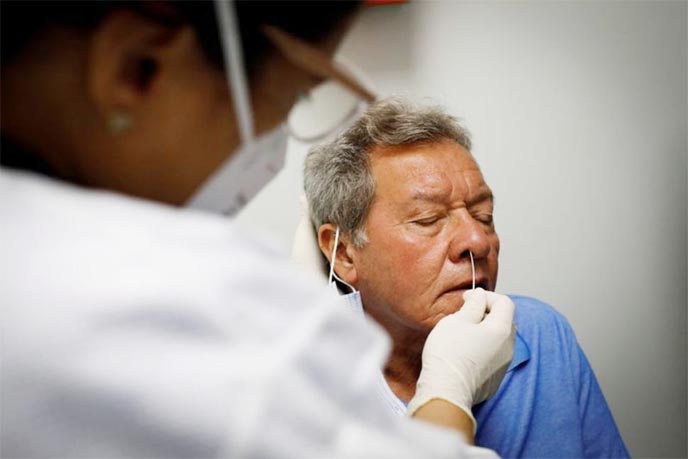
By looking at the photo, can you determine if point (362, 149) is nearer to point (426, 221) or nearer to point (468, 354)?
point (426, 221)

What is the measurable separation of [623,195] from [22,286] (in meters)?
1.69

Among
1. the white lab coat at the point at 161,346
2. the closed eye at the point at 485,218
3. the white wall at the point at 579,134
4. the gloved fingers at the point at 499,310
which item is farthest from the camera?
the white wall at the point at 579,134

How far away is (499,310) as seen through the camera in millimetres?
1189

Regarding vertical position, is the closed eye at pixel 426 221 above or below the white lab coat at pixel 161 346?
below

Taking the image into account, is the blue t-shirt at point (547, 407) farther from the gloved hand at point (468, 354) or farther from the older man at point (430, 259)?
the gloved hand at point (468, 354)

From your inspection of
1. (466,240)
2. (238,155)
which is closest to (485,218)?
(466,240)

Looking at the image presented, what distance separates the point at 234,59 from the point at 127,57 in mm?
95

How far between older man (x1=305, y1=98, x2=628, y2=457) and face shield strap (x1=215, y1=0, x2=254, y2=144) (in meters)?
0.85

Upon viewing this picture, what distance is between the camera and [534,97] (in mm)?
1743

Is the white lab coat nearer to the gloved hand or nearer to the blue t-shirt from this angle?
the gloved hand

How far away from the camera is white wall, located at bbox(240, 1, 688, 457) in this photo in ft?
5.62

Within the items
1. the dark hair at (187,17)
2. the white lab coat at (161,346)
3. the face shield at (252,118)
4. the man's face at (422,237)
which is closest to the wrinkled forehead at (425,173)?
the man's face at (422,237)

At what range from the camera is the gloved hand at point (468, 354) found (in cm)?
95

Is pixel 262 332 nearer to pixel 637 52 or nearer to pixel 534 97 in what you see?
pixel 534 97
